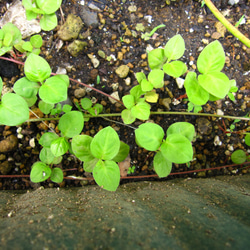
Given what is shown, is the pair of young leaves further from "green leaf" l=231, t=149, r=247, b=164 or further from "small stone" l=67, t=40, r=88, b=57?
"green leaf" l=231, t=149, r=247, b=164

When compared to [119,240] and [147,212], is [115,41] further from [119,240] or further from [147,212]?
[119,240]

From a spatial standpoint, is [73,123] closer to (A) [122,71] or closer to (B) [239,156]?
(A) [122,71]

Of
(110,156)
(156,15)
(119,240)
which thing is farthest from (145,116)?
(156,15)

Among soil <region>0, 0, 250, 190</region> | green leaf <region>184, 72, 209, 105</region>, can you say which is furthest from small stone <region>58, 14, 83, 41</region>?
green leaf <region>184, 72, 209, 105</region>

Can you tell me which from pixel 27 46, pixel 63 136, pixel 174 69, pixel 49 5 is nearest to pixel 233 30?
pixel 174 69

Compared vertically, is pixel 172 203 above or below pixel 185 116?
below

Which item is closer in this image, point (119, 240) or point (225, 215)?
point (119, 240)
